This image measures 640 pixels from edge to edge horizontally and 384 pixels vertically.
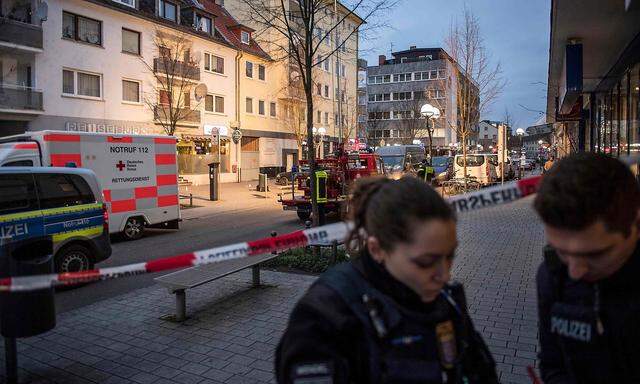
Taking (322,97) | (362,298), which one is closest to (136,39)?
(322,97)

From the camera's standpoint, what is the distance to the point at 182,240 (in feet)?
39.7

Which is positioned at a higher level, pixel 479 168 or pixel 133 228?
pixel 479 168

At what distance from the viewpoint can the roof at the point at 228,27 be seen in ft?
123

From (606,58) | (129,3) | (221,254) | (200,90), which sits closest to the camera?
(221,254)

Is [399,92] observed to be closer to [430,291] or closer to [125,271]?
[125,271]

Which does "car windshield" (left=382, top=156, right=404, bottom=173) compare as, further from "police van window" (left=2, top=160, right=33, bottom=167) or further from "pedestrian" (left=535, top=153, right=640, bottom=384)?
"pedestrian" (left=535, top=153, right=640, bottom=384)

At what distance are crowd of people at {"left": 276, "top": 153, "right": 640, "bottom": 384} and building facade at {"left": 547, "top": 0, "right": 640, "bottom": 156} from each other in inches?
201

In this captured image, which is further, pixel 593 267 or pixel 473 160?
pixel 473 160

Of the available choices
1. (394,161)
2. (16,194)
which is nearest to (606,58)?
(16,194)

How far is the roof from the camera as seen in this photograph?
3750cm

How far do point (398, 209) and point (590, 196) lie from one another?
0.56 m

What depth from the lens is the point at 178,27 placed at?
3125 centimetres

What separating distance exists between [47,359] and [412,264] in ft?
14.9

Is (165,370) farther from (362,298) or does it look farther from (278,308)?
(362,298)
